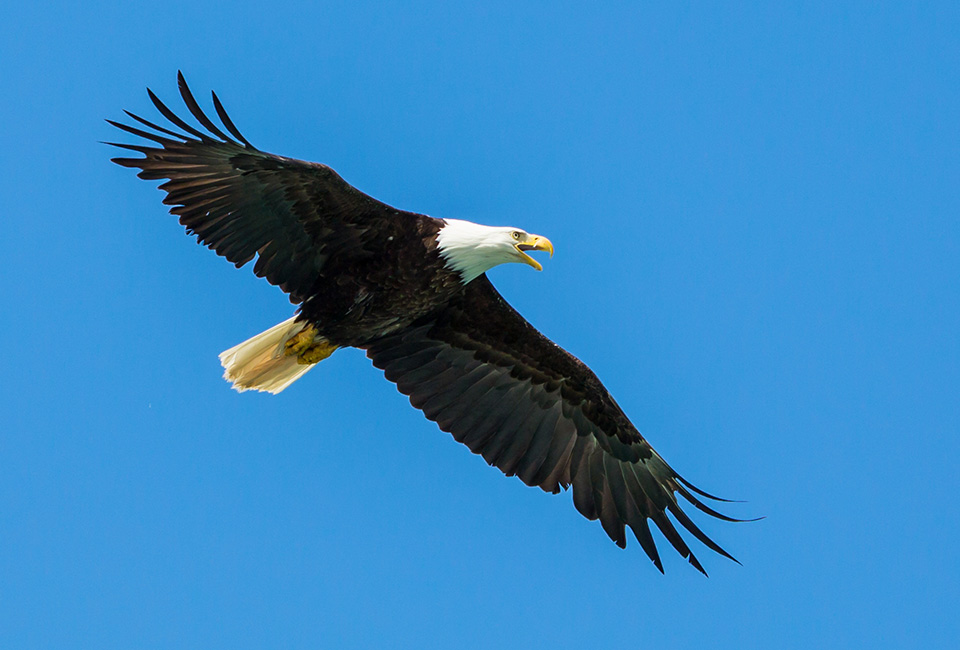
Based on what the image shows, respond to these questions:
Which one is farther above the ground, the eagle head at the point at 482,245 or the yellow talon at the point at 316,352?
the eagle head at the point at 482,245

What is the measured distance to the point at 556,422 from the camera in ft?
33.6

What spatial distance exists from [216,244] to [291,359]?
4.60ft

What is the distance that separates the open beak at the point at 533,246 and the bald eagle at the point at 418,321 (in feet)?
0.04

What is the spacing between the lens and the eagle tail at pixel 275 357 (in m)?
9.51

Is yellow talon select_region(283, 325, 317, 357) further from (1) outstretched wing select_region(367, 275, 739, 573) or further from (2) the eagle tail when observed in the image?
(1) outstretched wing select_region(367, 275, 739, 573)

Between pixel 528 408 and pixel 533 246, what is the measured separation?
1888 mm

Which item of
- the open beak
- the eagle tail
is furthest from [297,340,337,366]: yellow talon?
the open beak

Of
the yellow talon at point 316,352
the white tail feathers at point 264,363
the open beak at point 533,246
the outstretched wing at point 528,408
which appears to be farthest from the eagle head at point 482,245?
the white tail feathers at point 264,363

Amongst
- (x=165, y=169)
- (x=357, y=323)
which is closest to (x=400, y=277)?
(x=357, y=323)

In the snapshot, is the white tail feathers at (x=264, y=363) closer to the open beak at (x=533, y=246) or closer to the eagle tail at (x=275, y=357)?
the eagle tail at (x=275, y=357)

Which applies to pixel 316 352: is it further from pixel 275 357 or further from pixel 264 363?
pixel 264 363

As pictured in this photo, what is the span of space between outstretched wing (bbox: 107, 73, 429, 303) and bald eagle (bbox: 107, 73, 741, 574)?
0.4 inches

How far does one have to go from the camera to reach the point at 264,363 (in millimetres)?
9773

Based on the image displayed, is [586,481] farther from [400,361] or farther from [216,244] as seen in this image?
[216,244]
